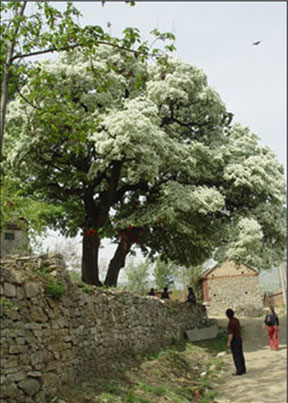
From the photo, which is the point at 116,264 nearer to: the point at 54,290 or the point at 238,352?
the point at 238,352

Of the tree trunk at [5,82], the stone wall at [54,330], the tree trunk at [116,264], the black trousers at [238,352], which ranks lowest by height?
the black trousers at [238,352]

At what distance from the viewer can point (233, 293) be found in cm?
3288

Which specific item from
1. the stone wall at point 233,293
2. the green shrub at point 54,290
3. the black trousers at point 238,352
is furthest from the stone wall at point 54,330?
the stone wall at point 233,293

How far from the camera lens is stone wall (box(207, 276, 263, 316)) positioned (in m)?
32.3

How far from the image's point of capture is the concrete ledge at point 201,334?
57.3 ft

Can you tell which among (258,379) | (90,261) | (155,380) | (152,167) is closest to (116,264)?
(90,261)

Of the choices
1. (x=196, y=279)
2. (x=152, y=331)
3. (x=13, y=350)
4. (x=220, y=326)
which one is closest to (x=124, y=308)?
(x=152, y=331)

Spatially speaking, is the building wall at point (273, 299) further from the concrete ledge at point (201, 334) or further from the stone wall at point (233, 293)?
the concrete ledge at point (201, 334)

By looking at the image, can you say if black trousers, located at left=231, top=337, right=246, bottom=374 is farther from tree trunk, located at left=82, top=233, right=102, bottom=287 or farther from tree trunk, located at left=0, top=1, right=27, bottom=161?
tree trunk, located at left=0, top=1, right=27, bottom=161

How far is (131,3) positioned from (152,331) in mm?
11022

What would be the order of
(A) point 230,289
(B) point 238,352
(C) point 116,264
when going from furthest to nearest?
(A) point 230,289 → (C) point 116,264 → (B) point 238,352

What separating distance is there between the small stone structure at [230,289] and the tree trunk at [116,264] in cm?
1693

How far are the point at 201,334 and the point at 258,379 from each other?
7.90m

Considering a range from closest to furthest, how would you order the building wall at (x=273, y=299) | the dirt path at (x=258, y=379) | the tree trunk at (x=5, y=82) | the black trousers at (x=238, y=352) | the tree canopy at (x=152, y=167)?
1. the tree trunk at (x=5, y=82)
2. the dirt path at (x=258, y=379)
3. the black trousers at (x=238, y=352)
4. the tree canopy at (x=152, y=167)
5. the building wall at (x=273, y=299)
